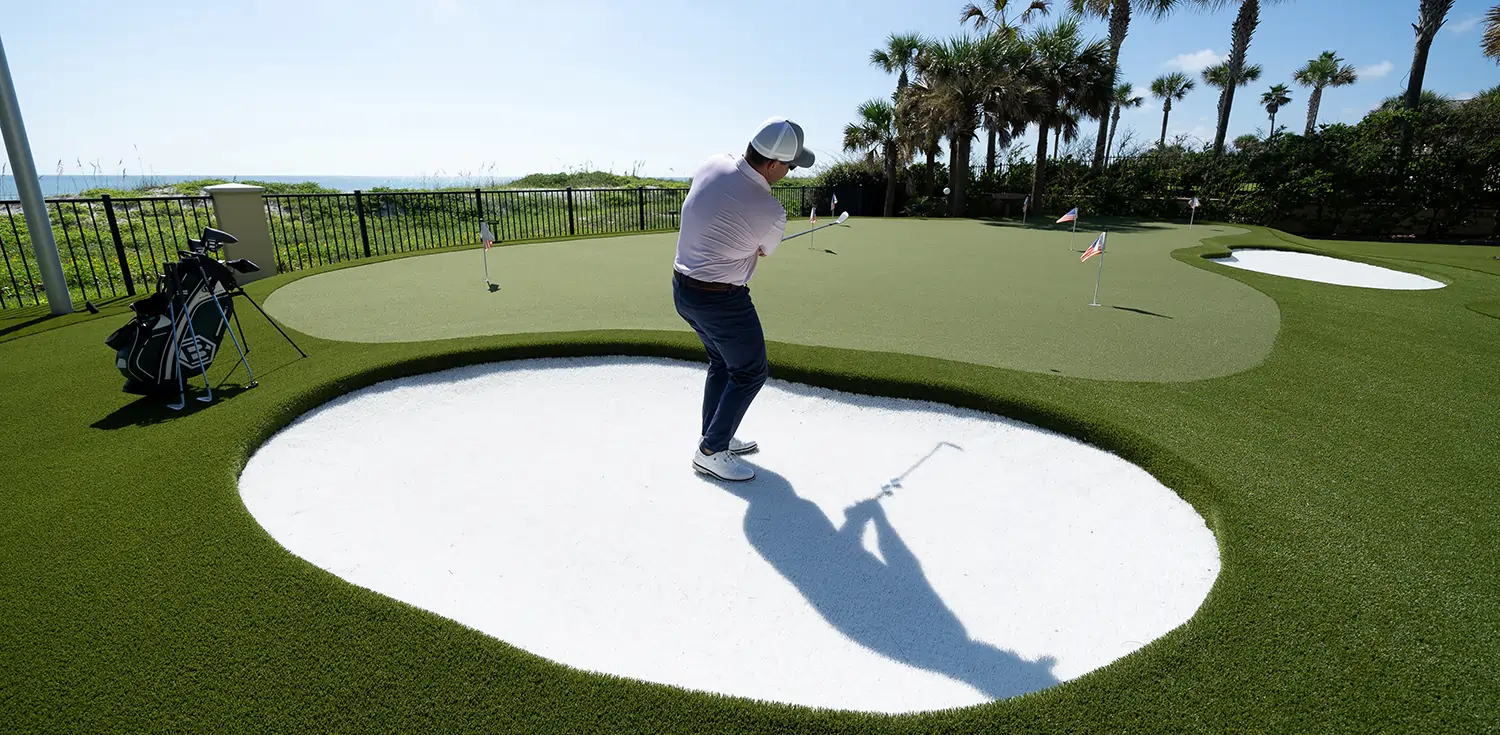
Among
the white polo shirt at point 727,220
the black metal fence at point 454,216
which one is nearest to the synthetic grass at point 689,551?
the white polo shirt at point 727,220

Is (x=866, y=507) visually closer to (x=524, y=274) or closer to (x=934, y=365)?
(x=934, y=365)

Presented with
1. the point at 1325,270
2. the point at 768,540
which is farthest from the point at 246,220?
the point at 1325,270

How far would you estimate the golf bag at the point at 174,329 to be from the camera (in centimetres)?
388

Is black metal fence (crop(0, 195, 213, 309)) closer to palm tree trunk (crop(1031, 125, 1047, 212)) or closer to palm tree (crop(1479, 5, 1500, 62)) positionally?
palm tree trunk (crop(1031, 125, 1047, 212))

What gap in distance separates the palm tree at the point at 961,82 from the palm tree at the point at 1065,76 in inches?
43.7

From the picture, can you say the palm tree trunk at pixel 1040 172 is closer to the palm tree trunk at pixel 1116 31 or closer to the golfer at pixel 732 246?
the palm tree trunk at pixel 1116 31

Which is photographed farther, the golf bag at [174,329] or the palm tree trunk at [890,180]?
the palm tree trunk at [890,180]

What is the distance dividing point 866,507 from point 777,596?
0.81m

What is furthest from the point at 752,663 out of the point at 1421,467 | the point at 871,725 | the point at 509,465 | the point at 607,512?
the point at 1421,467

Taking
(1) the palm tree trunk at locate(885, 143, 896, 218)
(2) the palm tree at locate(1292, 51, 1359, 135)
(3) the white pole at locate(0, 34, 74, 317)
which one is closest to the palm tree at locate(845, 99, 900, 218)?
(1) the palm tree trunk at locate(885, 143, 896, 218)

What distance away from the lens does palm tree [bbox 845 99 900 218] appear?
22.5 m

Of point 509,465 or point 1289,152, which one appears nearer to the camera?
point 509,465

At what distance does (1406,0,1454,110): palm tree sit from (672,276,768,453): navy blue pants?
80.0 ft

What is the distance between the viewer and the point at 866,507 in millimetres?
3256
